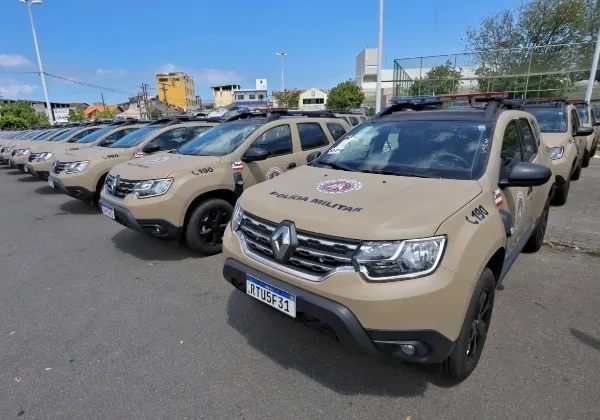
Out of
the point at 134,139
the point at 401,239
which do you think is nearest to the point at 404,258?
the point at 401,239

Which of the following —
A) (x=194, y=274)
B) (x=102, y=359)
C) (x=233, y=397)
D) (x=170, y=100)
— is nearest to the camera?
(x=233, y=397)

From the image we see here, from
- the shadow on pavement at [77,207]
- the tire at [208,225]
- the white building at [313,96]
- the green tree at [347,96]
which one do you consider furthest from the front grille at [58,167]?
the white building at [313,96]

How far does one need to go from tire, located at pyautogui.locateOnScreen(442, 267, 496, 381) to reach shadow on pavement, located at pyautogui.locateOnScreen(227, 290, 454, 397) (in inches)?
6.8

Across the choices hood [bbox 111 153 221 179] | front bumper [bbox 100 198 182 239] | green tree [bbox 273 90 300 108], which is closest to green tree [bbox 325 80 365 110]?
green tree [bbox 273 90 300 108]

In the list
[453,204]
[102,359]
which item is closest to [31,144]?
[102,359]

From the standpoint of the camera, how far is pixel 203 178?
427 centimetres

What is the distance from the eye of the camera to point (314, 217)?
202 cm

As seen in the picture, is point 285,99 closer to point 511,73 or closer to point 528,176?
point 511,73

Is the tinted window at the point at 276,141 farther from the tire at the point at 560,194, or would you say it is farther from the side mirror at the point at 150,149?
the tire at the point at 560,194

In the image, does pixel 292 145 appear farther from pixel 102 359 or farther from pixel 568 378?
pixel 568 378

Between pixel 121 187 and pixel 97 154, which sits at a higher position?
pixel 97 154

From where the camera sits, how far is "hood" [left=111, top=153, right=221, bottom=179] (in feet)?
13.9

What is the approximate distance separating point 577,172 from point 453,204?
8.04m

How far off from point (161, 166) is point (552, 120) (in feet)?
23.5
